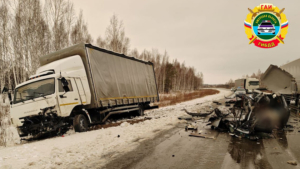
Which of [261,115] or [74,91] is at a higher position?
[74,91]

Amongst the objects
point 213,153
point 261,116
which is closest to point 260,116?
point 261,116

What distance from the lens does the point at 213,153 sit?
14.2 ft

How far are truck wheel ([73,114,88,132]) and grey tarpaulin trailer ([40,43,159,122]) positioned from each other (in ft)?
2.75

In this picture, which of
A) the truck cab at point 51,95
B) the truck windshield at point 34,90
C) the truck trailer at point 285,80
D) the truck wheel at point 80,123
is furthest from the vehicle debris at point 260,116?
the truck trailer at point 285,80

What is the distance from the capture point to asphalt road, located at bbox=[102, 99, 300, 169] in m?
3.67

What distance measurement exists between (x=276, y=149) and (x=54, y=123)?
7.16 meters

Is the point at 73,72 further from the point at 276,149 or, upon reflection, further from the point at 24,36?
the point at 24,36

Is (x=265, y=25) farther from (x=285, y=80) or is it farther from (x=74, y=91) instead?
(x=74, y=91)

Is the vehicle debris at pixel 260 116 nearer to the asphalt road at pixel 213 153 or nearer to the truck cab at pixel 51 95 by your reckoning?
the asphalt road at pixel 213 153

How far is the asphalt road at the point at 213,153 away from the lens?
367 centimetres

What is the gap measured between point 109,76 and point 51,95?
11.3 feet

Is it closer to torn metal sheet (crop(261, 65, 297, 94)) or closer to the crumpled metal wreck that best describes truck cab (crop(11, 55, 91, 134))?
the crumpled metal wreck

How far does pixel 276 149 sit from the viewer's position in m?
4.49

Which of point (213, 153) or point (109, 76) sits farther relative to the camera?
point (109, 76)
